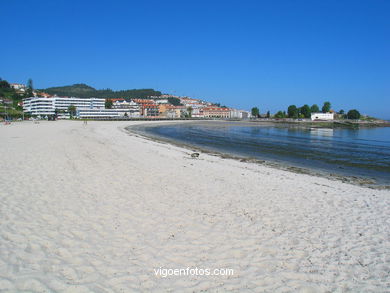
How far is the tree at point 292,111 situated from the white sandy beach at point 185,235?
14506cm

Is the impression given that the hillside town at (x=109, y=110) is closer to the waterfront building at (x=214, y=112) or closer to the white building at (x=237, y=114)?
the waterfront building at (x=214, y=112)

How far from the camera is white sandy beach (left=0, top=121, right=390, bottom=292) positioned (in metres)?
3.76

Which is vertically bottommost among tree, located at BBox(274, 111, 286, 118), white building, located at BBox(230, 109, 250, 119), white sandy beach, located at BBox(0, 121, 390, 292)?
white sandy beach, located at BBox(0, 121, 390, 292)

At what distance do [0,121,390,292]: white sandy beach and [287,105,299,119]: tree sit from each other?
145 m

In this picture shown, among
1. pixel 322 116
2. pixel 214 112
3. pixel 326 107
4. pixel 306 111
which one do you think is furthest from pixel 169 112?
pixel 326 107

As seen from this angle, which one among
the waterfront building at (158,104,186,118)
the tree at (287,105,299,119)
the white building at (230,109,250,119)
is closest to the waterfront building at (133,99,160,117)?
the waterfront building at (158,104,186,118)

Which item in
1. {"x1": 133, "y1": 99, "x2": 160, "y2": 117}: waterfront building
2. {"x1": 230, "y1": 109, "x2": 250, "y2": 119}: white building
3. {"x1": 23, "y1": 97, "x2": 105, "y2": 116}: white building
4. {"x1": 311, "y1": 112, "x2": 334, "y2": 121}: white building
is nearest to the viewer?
{"x1": 23, "y1": 97, "x2": 105, "y2": 116}: white building

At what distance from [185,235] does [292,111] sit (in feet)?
501

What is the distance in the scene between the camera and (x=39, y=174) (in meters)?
9.35

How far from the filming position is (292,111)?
481 feet

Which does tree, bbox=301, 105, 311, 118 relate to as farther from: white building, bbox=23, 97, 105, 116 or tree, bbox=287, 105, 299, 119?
white building, bbox=23, 97, 105, 116

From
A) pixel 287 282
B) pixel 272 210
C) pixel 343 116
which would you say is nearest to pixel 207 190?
pixel 272 210

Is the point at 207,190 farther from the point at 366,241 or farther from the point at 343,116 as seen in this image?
the point at 343,116

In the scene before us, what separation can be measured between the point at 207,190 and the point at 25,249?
5.20 meters
